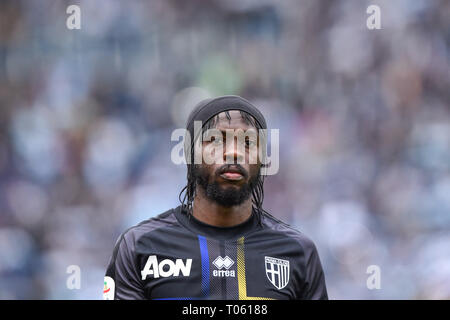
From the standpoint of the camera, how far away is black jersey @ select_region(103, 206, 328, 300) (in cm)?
231

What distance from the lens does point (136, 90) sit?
5863 millimetres

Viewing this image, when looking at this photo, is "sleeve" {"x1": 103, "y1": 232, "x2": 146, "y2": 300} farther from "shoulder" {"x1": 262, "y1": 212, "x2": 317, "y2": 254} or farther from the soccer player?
"shoulder" {"x1": 262, "y1": 212, "x2": 317, "y2": 254}

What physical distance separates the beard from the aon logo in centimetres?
26

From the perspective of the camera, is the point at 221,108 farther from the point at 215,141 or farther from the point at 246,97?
the point at 246,97

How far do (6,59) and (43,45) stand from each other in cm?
37

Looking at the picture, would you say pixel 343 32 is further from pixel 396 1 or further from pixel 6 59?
pixel 6 59

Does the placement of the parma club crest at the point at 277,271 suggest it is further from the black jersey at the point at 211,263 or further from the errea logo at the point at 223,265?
the errea logo at the point at 223,265

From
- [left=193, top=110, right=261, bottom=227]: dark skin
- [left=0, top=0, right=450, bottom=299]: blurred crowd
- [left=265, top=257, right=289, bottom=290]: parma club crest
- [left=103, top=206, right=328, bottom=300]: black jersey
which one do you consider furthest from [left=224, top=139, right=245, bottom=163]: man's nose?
[left=0, top=0, right=450, bottom=299]: blurred crowd

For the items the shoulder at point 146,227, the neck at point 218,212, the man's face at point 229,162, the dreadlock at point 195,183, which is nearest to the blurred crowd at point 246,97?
the dreadlock at point 195,183

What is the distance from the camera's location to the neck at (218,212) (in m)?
2.42

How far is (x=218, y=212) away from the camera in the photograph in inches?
95.5

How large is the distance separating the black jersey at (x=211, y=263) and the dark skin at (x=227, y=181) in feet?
0.10
